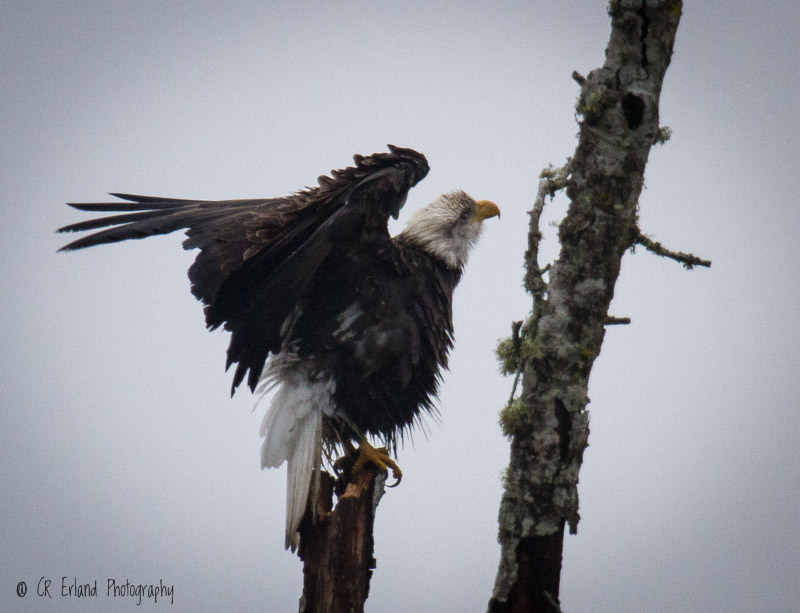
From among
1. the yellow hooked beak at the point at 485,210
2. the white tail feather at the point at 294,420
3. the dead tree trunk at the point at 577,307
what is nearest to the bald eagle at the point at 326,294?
the white tail feather at the point at 294,420

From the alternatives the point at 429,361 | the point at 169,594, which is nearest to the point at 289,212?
the point at 429,361

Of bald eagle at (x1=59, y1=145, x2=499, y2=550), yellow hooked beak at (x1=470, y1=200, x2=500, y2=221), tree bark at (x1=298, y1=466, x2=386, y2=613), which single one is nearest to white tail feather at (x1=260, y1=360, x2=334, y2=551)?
bald eagle at (x1=59, y1=145, x2=499, y2=550)

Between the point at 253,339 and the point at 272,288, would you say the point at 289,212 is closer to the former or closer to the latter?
the point at 272,288

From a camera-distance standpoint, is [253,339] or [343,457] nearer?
[253,339]

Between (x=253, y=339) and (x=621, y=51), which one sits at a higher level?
(x=621, y=51)

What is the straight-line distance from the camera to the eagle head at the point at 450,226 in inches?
213

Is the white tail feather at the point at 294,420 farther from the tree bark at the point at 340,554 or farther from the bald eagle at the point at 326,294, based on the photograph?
the tree bark at the point at 340,554

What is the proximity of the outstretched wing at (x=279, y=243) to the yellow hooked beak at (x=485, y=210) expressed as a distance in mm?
1267

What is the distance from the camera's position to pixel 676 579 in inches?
1515

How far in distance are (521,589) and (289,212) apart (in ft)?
7.34

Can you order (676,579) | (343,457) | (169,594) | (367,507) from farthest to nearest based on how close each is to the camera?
1. (676,579)
2. (169,594)
3. (343,457)
4. (367,507)

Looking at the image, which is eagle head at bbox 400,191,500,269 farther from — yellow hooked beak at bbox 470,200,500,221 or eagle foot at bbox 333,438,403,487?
eagle foot at bbox 333,438,403,487

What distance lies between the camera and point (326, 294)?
4.72m

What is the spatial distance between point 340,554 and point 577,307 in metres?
1.74
